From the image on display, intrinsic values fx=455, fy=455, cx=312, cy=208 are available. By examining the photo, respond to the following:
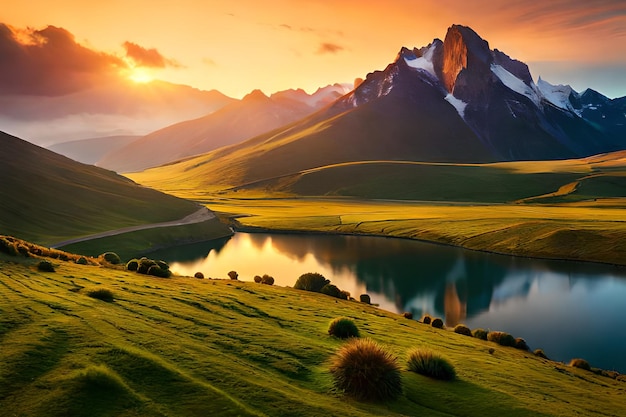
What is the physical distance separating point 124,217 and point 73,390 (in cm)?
12549

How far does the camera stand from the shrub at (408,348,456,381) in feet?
67.2

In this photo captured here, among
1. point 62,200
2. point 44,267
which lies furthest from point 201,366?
point 62,200

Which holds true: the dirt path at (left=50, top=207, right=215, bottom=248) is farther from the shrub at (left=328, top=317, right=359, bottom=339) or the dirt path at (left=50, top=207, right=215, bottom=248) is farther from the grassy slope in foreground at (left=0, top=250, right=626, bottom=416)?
the shrub at (left=328, top=317, right=359, bottom=339)

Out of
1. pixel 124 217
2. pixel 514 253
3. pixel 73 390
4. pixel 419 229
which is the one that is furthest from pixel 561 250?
pixel 124 217

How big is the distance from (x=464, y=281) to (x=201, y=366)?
6898cm

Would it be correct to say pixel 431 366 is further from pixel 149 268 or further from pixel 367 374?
pixel 149 268

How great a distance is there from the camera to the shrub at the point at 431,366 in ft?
67.2

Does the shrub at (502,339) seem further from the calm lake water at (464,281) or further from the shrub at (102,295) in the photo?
the shrub at (102,295)

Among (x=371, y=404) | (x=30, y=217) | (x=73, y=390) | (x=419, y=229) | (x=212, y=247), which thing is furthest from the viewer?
(x=419, y=229)

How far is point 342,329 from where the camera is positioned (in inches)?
1069

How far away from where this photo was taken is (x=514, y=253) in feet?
322

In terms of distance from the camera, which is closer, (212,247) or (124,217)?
(212,247)

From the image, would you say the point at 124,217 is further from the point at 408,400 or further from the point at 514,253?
the point at 408,400

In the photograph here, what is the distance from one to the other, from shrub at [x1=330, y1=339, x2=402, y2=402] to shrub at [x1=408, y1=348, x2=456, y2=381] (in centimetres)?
363
